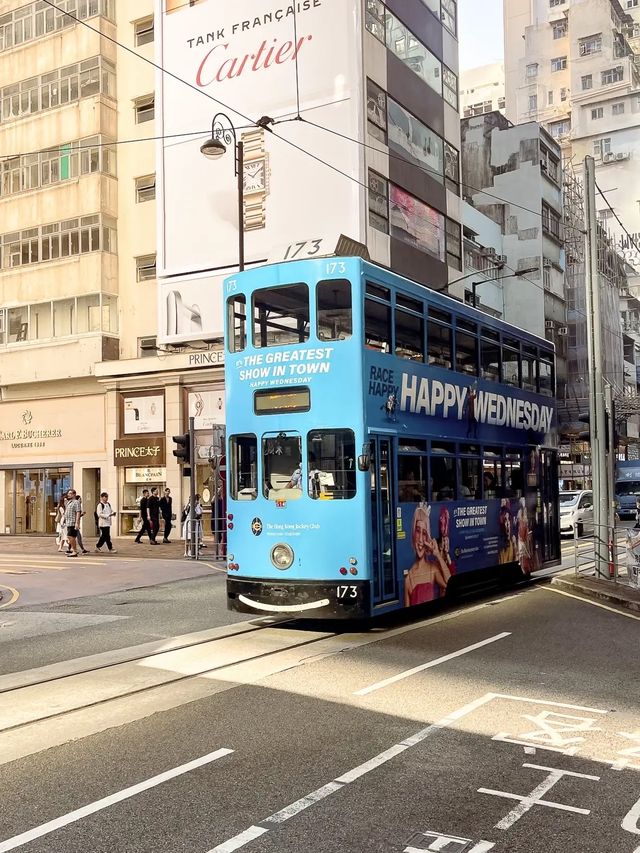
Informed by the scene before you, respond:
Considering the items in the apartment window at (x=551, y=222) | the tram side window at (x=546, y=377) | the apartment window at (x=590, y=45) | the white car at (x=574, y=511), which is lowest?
the white car at (x=574, y=511)

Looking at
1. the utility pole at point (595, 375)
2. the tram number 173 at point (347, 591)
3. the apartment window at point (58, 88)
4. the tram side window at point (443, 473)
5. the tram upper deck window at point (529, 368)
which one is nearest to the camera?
the tram number 173 at point (347, 591)

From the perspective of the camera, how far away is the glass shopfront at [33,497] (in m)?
34.3

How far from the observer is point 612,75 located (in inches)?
3024

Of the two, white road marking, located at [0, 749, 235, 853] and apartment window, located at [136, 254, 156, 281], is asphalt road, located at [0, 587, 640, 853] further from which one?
apartment window, located at [136, 254, 156, 281]

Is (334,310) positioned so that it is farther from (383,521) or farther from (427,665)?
(427,665)

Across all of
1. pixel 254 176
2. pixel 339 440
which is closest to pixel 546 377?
pixel 339 440

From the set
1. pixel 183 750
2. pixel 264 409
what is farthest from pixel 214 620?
pixel 183 750

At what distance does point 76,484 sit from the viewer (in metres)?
33.5

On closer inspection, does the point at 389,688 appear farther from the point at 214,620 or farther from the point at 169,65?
the point at 169,65

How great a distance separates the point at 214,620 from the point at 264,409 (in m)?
3.41

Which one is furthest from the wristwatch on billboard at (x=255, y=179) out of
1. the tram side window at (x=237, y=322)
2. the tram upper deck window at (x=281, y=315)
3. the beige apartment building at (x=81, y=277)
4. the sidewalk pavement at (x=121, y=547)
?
the tram upper deck window at (x=281, y=315)

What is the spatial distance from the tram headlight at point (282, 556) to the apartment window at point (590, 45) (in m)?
78.7

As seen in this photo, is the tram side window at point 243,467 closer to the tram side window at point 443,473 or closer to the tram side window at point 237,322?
the tram side window at point 237,322

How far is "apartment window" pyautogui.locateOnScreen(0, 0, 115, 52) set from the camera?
34.2m
